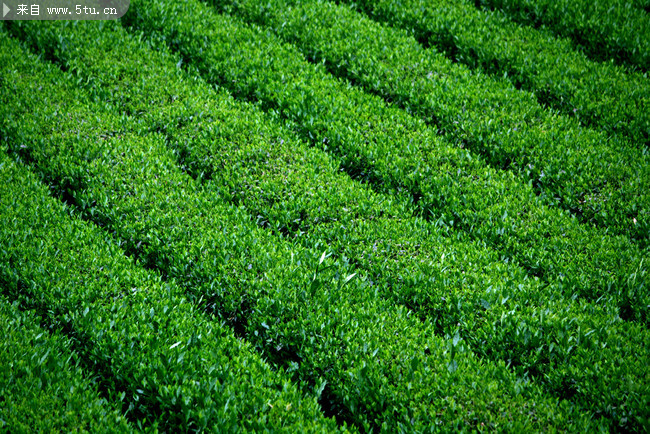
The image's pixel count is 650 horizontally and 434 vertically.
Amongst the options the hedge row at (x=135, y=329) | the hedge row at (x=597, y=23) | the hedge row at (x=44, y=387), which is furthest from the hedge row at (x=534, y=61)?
the hedge row at (x=44, y=387)

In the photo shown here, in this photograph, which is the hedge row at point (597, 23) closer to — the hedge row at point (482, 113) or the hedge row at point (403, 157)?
the hedge row at point (482, 113)

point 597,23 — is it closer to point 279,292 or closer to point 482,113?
point 482,113

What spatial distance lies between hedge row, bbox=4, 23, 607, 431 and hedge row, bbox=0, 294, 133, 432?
4.13 ft

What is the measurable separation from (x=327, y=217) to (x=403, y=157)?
1404mm

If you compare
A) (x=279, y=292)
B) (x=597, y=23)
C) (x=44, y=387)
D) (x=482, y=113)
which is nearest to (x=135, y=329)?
(x=44, y=387)

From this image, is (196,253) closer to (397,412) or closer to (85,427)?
(85,427)

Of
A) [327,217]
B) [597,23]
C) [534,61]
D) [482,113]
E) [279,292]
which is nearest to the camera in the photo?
[279,292]

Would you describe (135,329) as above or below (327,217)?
below

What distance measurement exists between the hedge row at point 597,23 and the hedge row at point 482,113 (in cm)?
177

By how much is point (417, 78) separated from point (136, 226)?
4517 millimetres

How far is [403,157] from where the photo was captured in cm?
650

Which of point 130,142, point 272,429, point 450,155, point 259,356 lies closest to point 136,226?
point 130,142

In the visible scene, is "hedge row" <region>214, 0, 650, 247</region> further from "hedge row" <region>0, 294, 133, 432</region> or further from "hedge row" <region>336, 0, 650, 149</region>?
"hedge row" <region>0, 294, 133, 432</region>

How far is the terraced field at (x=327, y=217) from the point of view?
4238 millimetres
